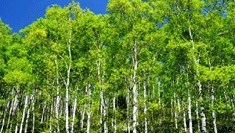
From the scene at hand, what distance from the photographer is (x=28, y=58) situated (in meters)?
35.8

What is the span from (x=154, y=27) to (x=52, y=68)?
994 cm

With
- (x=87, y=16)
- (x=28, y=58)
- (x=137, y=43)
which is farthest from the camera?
(x=28, y=58)

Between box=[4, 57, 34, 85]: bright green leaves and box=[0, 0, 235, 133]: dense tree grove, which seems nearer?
box=[0, 0, 235, 133]: dense tree grove

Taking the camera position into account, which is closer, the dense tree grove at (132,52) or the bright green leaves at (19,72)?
the dense tree grove at (132,52)

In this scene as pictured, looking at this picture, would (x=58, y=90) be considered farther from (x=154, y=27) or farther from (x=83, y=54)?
(x=154, y=27)

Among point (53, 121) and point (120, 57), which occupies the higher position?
point (120, 57)

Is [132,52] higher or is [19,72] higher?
[132,52]

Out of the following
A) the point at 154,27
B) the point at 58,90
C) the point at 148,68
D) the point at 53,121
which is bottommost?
the point at 53,121

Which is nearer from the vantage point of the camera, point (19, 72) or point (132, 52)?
point (132, 52)

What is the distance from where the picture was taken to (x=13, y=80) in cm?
3038

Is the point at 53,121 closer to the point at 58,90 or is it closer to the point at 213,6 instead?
the point at 58,90

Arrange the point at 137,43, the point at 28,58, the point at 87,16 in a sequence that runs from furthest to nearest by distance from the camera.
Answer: the point at 28,58, the point at 87,16, the point at 137,43

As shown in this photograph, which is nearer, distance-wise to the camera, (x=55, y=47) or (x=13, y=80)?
(x=55, y=47)

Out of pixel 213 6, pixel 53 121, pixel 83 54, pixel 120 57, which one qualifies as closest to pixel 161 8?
pixel 213 6
